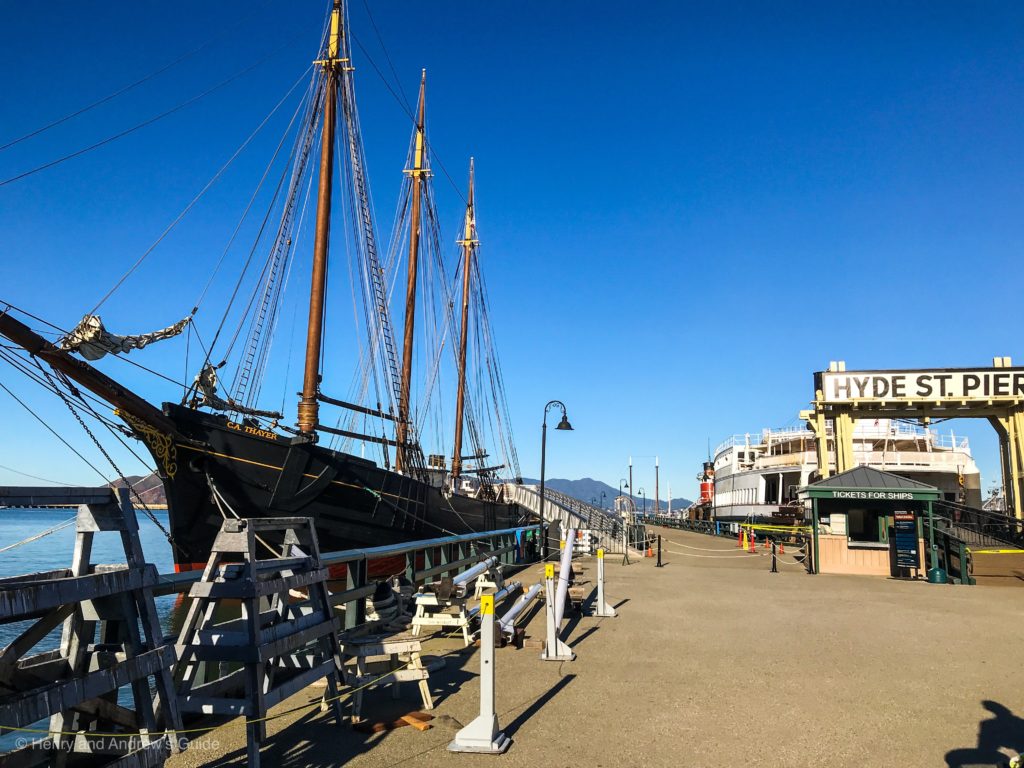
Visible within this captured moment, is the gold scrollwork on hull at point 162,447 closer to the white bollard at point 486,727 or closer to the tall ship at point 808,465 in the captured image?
the white bollard at point 486,727

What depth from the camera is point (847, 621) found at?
1134 centimetres

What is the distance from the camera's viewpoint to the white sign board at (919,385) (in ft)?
81.4

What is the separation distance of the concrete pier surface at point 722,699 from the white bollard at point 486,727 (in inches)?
3.9

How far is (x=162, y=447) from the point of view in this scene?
1897cm

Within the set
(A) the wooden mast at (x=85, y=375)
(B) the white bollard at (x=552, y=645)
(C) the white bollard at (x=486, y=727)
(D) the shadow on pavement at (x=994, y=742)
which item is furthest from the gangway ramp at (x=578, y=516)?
(C) the white bollard at (x=486, y=727)

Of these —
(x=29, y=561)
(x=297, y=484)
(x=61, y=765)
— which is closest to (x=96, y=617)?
(x=61, y=765)

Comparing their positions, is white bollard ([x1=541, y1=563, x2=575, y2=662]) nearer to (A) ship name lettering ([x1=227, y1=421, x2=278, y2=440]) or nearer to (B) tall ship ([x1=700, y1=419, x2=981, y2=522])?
(A) ship name lettering ([x1=227, y1=421, x2=278, y2=440])

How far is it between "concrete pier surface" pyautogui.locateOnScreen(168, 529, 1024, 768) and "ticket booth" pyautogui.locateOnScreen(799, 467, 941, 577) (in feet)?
20.4

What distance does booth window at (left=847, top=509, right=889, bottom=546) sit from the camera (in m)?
19.8

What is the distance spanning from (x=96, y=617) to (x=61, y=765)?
0.75 m

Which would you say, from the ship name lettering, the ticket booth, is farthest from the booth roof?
the ship name lettering

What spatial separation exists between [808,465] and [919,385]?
21.4m

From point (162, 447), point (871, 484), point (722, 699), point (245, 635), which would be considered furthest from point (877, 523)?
point (162, 447)

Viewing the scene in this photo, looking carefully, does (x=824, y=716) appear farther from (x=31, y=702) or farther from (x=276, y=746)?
(x=31, y=702)
